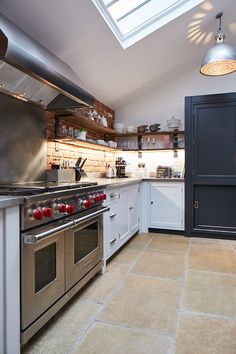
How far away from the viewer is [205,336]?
5.26 feet

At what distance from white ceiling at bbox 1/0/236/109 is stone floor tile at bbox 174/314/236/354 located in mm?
2624

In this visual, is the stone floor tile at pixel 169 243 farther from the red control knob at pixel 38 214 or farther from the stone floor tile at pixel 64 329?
the red control knob at pixel 38 214

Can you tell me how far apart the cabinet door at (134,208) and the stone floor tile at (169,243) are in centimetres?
33

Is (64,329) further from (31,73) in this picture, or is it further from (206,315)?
(31,73)

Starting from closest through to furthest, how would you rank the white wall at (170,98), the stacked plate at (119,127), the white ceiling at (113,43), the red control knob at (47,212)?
the red control knob at (47,212) → the white ceiling at (113,43) → the white wall at (170,98) → the stacked plate at (119,127)

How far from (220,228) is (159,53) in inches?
107

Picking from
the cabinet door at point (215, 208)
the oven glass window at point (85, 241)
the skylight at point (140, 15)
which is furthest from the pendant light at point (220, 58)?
the oven glass window at point (85, 241)

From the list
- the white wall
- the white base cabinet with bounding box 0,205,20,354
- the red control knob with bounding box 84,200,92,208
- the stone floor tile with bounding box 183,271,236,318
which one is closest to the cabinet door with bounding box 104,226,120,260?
the red control knob with bounding box 84,200,92,208

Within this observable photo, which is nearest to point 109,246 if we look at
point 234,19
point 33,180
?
point 33,180

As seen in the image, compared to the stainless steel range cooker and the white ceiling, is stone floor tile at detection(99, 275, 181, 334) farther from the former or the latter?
the white ceiling

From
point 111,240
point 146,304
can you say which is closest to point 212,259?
point 111,240

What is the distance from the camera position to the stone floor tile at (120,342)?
58.0 inches

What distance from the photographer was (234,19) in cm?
346

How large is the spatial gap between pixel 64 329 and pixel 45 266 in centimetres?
44
